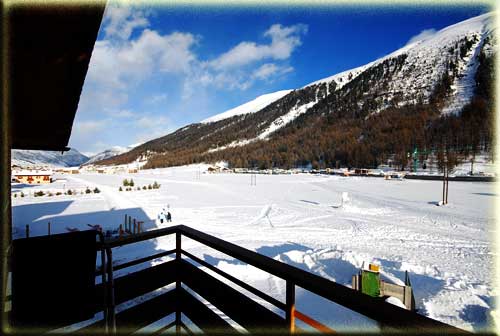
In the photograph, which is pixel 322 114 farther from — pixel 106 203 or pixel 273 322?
pixel 273 322

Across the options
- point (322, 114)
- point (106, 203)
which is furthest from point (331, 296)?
point (322, 114)

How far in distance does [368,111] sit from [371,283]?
96.1m

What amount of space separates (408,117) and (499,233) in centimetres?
7153

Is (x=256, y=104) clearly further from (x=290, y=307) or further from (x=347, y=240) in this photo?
(x=290, y=307)

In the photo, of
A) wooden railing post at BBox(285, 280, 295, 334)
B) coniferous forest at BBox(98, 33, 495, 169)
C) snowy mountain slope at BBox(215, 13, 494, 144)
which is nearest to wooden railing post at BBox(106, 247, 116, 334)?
wooden railing post at BBox(285, 280, 295, 334)

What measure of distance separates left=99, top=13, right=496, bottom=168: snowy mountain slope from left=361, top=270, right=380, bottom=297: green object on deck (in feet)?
179

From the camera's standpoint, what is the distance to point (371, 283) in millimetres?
4637

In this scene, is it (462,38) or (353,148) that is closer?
(353,148)

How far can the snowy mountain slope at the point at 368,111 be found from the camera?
64.4 metres

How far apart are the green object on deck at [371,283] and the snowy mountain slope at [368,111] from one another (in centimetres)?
5457

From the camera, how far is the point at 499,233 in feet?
28.8

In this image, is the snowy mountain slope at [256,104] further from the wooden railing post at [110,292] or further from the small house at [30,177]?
the wooden railing post at [110,292]

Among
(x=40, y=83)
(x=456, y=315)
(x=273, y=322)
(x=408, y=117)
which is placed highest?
(x=408, y=117)

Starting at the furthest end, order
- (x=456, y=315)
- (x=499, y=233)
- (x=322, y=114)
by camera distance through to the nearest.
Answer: (x=322, y=114)
(x=499, y=233)
(x=456, y=315)
